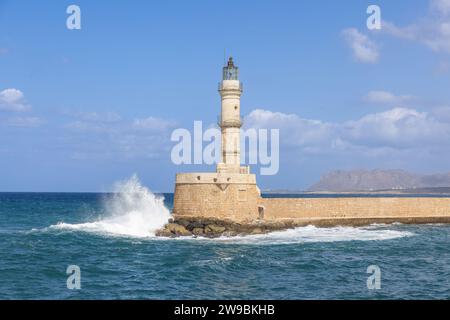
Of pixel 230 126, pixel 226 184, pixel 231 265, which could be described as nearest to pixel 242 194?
pixel 226 184

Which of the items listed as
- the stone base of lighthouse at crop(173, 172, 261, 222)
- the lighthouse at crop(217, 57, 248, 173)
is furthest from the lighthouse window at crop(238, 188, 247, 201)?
the lighthouse at crop(217, 57, 248, 173)

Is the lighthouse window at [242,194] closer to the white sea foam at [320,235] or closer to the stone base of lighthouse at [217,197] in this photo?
the stone base of lighthouse at [217,197]

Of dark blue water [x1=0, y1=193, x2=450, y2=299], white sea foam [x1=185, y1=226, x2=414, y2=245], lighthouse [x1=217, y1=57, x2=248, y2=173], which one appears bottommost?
dark blue water [x1=0, y1=193, x2=450, y2=299]

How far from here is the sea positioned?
55.2 ft

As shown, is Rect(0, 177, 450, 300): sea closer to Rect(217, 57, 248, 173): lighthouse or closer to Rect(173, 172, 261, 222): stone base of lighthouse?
Rect(173, 172, 261, 222): stone base of lighthouse

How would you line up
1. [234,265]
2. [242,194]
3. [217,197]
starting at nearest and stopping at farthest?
[234,265], [217,197], [242,194]

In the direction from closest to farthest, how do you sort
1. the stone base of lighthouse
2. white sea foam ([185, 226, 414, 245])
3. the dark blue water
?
1. the dark blue water
2. white sea foam ([185, 226, 414, 245])
3. the stone base of lighthouse

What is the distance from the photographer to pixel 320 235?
30109mm

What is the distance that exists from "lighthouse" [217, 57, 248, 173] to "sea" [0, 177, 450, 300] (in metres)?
4.55

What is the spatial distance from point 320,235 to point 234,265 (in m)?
10.0

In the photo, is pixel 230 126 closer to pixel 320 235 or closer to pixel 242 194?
pixel 242 194
